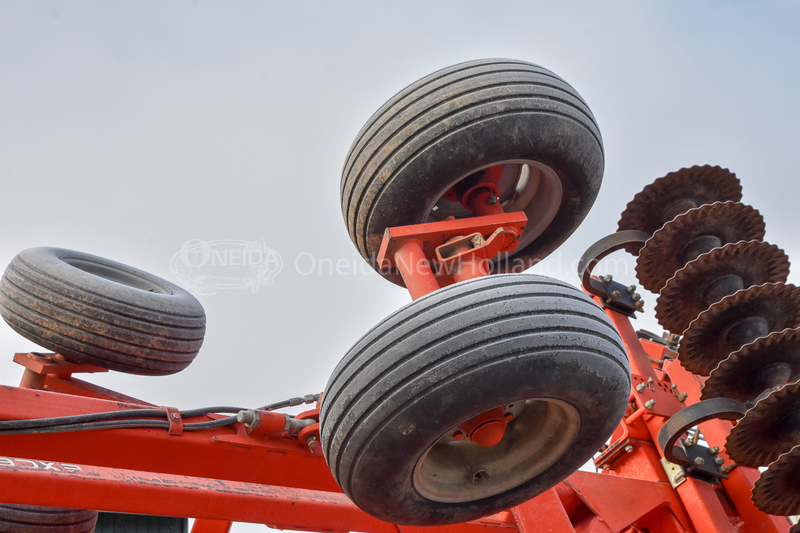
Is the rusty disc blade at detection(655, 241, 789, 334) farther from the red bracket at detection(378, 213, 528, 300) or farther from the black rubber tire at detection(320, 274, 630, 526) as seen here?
the black rubber tire at detection(320, 274, 630, 526)

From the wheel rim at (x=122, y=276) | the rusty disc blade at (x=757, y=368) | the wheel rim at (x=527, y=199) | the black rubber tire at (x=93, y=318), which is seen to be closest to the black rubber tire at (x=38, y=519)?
the black rubber tire at (x=93, y=318)

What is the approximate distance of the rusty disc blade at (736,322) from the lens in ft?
11.2

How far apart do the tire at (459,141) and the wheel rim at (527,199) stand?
4 cm

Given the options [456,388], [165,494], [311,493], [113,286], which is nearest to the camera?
[456,388]

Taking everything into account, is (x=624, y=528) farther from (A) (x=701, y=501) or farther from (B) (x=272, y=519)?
(B) (x=272, y=519)

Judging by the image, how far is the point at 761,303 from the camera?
136 inches

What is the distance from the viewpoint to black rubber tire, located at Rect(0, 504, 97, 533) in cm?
327

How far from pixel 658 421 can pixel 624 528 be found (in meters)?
0.77

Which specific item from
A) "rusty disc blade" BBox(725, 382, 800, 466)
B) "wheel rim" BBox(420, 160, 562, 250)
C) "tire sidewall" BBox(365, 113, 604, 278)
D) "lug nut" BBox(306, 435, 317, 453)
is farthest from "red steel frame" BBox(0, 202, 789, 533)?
"rusty disc blade" BBox(725, 382, 800, 466)

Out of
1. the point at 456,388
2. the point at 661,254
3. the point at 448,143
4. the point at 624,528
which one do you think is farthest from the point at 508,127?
the point at 624,528

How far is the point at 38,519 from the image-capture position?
10.9 ft

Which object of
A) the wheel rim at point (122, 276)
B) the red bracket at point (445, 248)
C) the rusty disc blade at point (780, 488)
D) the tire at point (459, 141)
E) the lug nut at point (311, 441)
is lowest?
the rusty disc blade at point (780, 488)

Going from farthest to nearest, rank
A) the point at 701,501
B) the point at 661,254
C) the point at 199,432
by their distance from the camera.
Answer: the point at 661,254, the point at 701,501, the point at 199,432

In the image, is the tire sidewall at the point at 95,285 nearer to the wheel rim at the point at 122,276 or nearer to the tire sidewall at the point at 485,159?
the wheel rim at the point at 122,276
